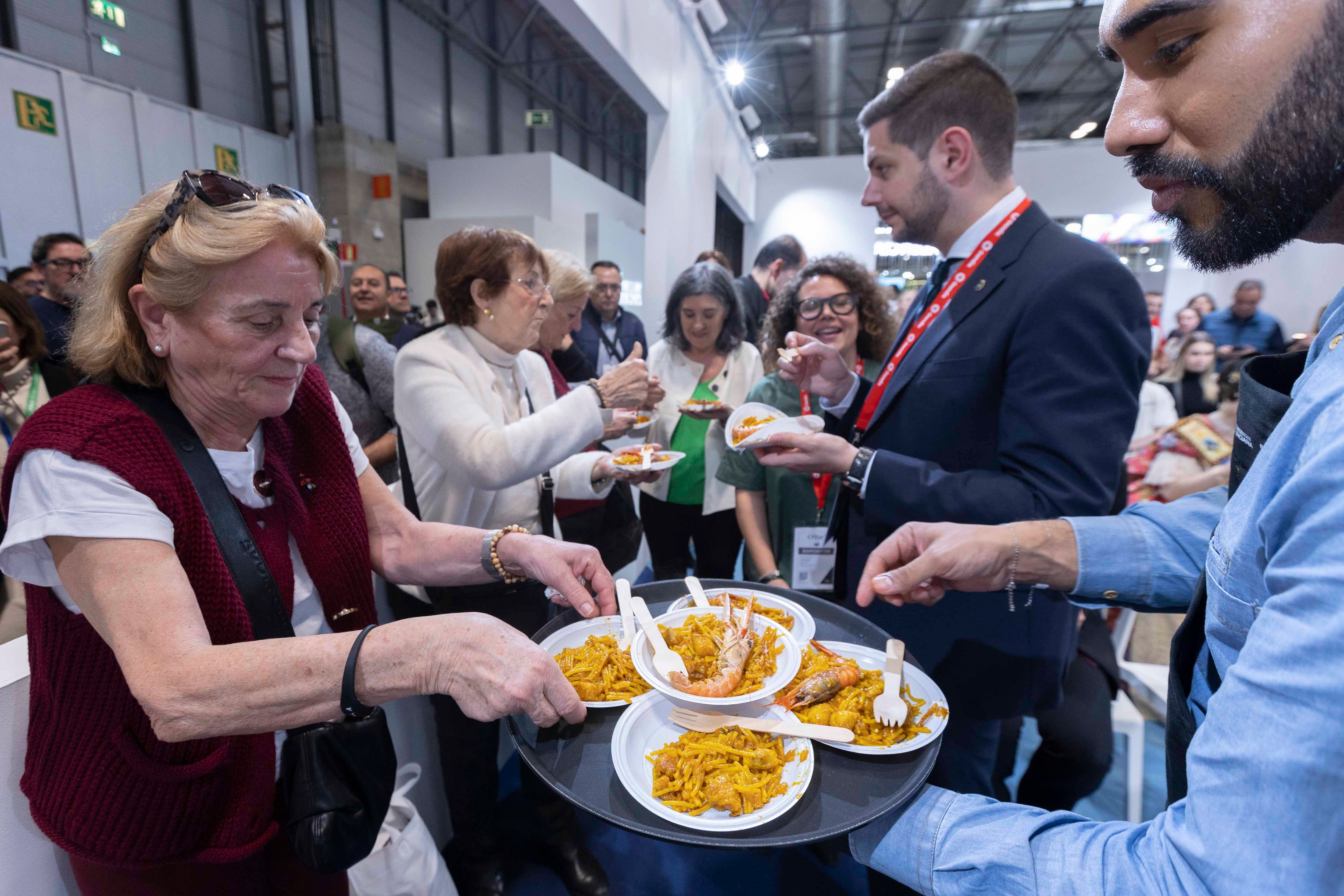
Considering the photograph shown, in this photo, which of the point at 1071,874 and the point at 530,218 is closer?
the point at 1071,874

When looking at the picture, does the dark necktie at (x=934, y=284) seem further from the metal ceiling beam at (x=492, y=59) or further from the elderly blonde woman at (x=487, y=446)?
the metal ceiling beam at (x=492, y=59)

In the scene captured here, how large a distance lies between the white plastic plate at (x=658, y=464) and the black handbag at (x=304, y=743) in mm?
1405

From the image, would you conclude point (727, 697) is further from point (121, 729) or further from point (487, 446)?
point (487, 446)

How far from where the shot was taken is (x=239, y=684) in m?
0.92

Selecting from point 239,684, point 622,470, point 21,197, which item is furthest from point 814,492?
point 21,197

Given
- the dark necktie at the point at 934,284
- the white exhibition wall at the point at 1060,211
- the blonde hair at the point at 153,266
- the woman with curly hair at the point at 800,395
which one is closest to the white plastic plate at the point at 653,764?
the blonde hair at the point at 153,266

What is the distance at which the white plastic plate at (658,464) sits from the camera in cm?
246

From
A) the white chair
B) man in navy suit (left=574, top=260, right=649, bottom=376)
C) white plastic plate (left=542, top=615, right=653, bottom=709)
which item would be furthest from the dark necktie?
man in navy suit (left=574, top=260, right=649, bottom=376)

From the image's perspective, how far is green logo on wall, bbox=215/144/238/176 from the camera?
7738 mm

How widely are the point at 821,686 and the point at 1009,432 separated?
Result: 79cm

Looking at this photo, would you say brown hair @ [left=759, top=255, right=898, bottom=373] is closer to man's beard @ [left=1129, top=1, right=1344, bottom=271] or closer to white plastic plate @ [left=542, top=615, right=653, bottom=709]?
white plastic plate @ [left=542, top=615, right=653, bottom=709]

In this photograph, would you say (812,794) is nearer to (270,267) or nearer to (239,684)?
(239,684)

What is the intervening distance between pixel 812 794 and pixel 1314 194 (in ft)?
3.05

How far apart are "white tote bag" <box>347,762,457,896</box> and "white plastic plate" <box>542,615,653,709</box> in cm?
69
